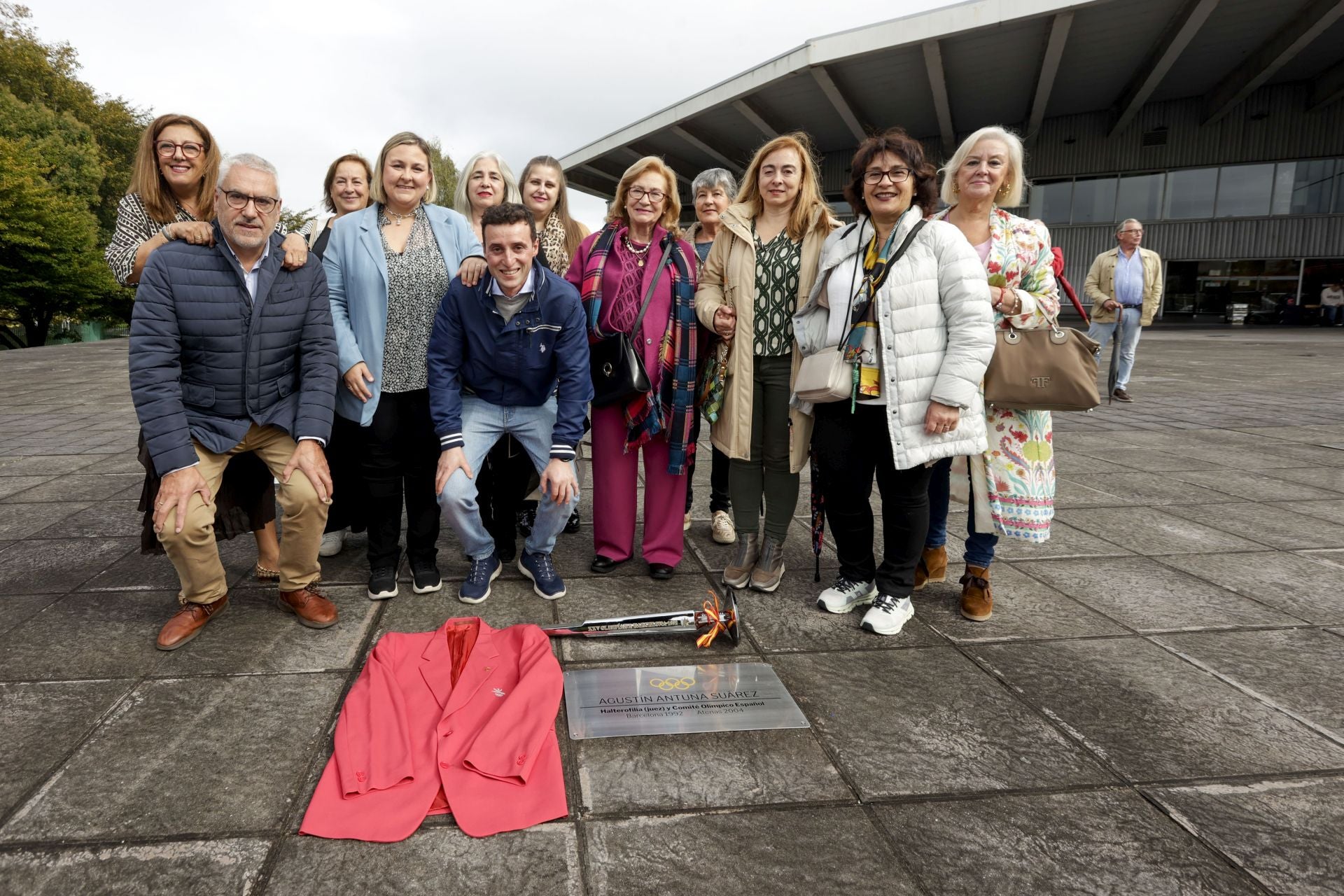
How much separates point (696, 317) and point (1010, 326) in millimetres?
1381

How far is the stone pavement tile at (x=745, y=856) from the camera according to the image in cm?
172

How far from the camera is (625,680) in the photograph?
2662 millimetres

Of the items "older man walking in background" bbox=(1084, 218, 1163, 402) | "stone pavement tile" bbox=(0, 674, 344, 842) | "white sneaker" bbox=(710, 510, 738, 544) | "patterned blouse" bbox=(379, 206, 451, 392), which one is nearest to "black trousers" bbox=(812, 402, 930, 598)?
"white sneaker" bbox=(710, 510, 738, 544)

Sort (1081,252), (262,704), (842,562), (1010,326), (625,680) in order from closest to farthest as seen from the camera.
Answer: (262,704) < (625,680) < (1010,326) < (842,562) < (1081,252)

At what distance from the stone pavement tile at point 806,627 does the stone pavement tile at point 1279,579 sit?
1.59 metres

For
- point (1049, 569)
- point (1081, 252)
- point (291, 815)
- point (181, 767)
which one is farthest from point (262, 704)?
point (1081, 252)

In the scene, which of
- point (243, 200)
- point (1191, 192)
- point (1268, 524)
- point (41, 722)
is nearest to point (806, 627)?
point (41, 722)

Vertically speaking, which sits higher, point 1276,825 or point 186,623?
point 186,623

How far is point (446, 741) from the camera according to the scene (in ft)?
7.26

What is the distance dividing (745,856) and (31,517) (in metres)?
5.02

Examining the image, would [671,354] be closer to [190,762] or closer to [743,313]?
[743,313]

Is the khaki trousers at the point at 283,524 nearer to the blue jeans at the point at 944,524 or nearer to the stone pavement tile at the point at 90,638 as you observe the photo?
the stone pavement tile at the point at 90,638

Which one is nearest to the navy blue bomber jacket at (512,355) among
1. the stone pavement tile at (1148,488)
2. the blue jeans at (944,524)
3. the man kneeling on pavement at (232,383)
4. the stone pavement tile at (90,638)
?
the man kneeling on pavement at (232,383)

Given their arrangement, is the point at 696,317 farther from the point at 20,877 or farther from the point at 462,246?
the point at 20,877
